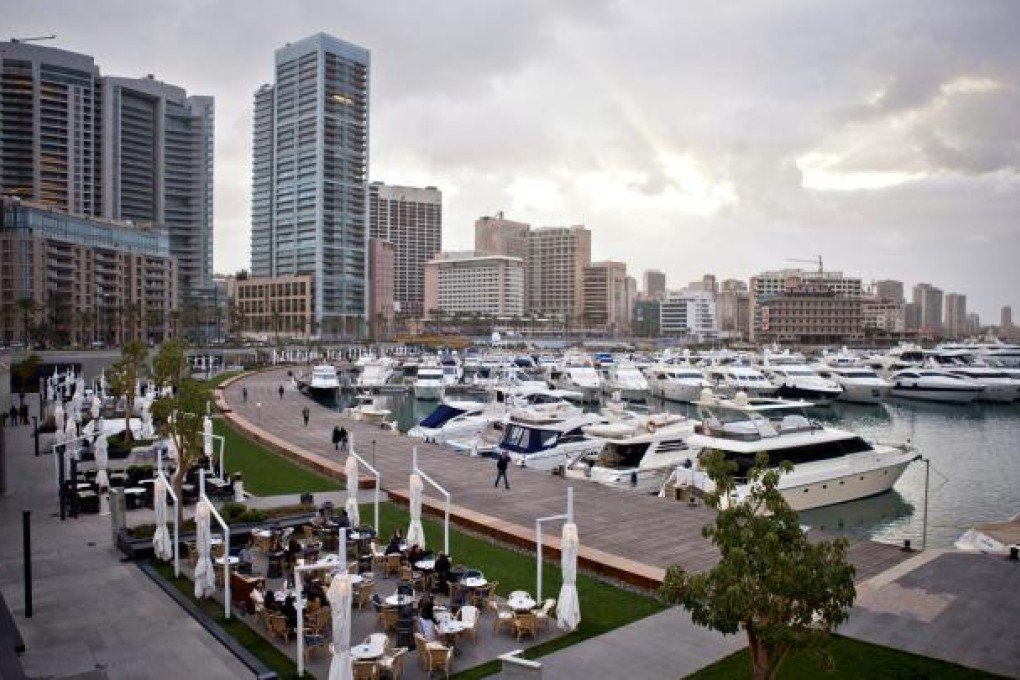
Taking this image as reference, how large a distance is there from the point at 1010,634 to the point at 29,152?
218753 mm

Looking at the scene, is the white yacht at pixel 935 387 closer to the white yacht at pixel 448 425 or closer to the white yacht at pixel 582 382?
the white yacht at pixel 582 382

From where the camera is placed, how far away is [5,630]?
40.7ft

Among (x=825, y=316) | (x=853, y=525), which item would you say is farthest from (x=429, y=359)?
(x=825, y=316)

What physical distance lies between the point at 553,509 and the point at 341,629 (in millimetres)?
14174

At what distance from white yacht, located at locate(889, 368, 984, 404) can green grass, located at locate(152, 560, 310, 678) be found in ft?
274

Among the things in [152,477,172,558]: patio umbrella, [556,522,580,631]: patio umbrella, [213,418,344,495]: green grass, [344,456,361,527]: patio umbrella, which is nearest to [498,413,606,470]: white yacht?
[213,418,344,495]: green grass

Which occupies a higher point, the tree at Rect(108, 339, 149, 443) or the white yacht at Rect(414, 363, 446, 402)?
the tree at Rect(108, 339, 149, 443)

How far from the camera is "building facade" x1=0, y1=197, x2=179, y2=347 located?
129000mm

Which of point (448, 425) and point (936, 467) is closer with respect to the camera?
point (936, 467)

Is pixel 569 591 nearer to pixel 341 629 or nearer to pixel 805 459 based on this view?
pixel 341 629

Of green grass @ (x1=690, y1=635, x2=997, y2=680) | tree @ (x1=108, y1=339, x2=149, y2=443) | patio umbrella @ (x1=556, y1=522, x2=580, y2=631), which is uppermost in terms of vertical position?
tree @ (x1=108, y1=339, x2=149, y2=443)

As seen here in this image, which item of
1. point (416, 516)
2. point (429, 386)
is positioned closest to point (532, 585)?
point (416, 516)

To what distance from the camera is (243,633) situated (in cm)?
1518

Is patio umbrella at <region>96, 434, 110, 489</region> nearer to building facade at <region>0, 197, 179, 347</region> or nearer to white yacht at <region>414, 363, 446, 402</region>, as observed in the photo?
white yacht at <region>414, 363, 446, 402</region>
